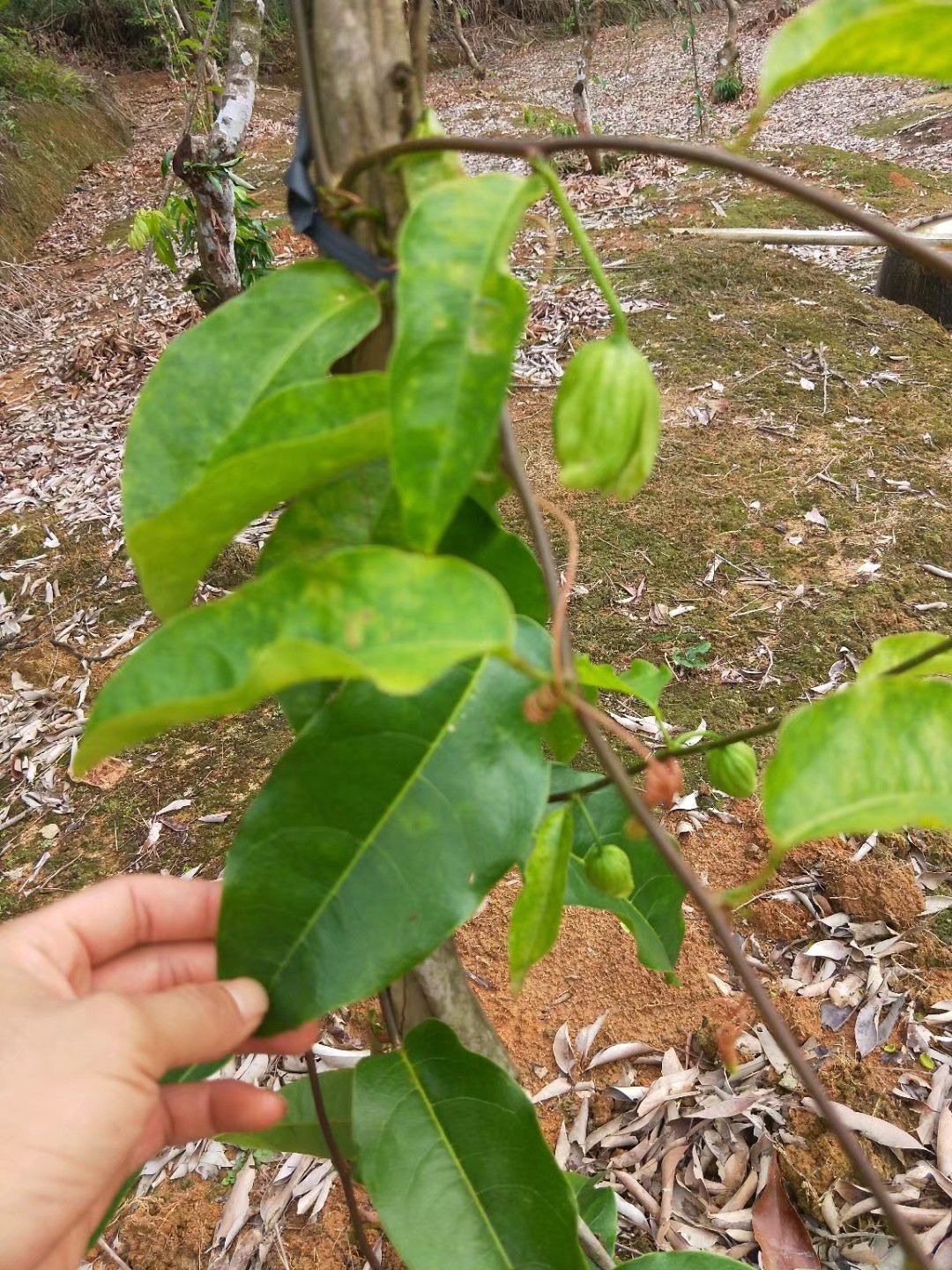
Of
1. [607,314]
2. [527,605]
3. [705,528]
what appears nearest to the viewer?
[527,605]

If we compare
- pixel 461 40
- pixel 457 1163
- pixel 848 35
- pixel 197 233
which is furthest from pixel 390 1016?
pixel 461 40

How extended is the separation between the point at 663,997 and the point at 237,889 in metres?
1.20

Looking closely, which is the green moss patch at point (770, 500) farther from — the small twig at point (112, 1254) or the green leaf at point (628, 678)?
the small twig at point (112, 1254)

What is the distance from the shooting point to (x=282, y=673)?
0.35m

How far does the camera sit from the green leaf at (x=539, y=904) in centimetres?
59

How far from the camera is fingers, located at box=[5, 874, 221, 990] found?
767mm

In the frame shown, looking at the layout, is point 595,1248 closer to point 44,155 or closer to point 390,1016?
point 390,1016

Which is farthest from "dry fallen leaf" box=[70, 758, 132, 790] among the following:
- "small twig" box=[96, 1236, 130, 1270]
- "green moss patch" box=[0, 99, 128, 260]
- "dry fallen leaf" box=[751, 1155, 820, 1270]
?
"green moss patch" box=[0, 99, 128, 260]

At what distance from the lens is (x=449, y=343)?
0.41m

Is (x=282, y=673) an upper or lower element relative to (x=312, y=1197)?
upper

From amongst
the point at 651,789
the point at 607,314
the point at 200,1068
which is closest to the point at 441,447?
the point at 651,789

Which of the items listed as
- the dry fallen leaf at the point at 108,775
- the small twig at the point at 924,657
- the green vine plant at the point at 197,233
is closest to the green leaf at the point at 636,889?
the small twig at the point at 924,657

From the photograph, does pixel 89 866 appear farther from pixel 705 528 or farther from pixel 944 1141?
pixel 705 528

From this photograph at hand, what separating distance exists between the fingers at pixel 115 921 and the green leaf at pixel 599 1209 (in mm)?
531
